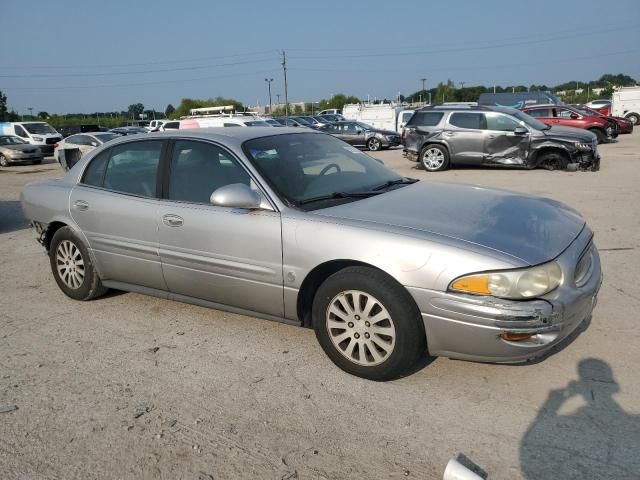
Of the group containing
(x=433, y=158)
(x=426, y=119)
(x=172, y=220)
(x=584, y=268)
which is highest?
(x=426, y=119)

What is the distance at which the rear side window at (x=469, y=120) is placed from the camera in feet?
44.5

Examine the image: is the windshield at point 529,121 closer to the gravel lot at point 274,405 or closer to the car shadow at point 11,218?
the gravel lot at point 274,405

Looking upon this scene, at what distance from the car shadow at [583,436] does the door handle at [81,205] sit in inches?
146

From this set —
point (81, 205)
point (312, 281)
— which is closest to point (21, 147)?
point (81, 205)

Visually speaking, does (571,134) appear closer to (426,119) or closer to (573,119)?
(426,119)

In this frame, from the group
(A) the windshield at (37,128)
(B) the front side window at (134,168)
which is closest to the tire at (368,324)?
(B) the front side window at (134,168)

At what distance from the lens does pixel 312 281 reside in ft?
11.4

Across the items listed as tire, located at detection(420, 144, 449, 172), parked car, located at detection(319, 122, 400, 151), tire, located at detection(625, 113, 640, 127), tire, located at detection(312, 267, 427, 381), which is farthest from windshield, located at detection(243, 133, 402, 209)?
tire, located at detection(625, 113, 640, 127)

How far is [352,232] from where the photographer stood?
3244 mm

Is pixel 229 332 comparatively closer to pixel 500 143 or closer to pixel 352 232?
pixel 352 232

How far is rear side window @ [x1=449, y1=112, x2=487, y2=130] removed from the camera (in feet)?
44.5

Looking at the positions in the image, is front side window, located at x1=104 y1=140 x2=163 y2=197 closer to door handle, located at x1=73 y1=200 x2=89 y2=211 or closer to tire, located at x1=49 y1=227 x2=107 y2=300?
door handle, located at x1=73 y1=200 x2=89 y2=211

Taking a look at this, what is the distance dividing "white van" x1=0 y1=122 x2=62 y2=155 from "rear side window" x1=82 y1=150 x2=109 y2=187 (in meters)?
23.5

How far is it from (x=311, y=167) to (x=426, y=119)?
1118cm
